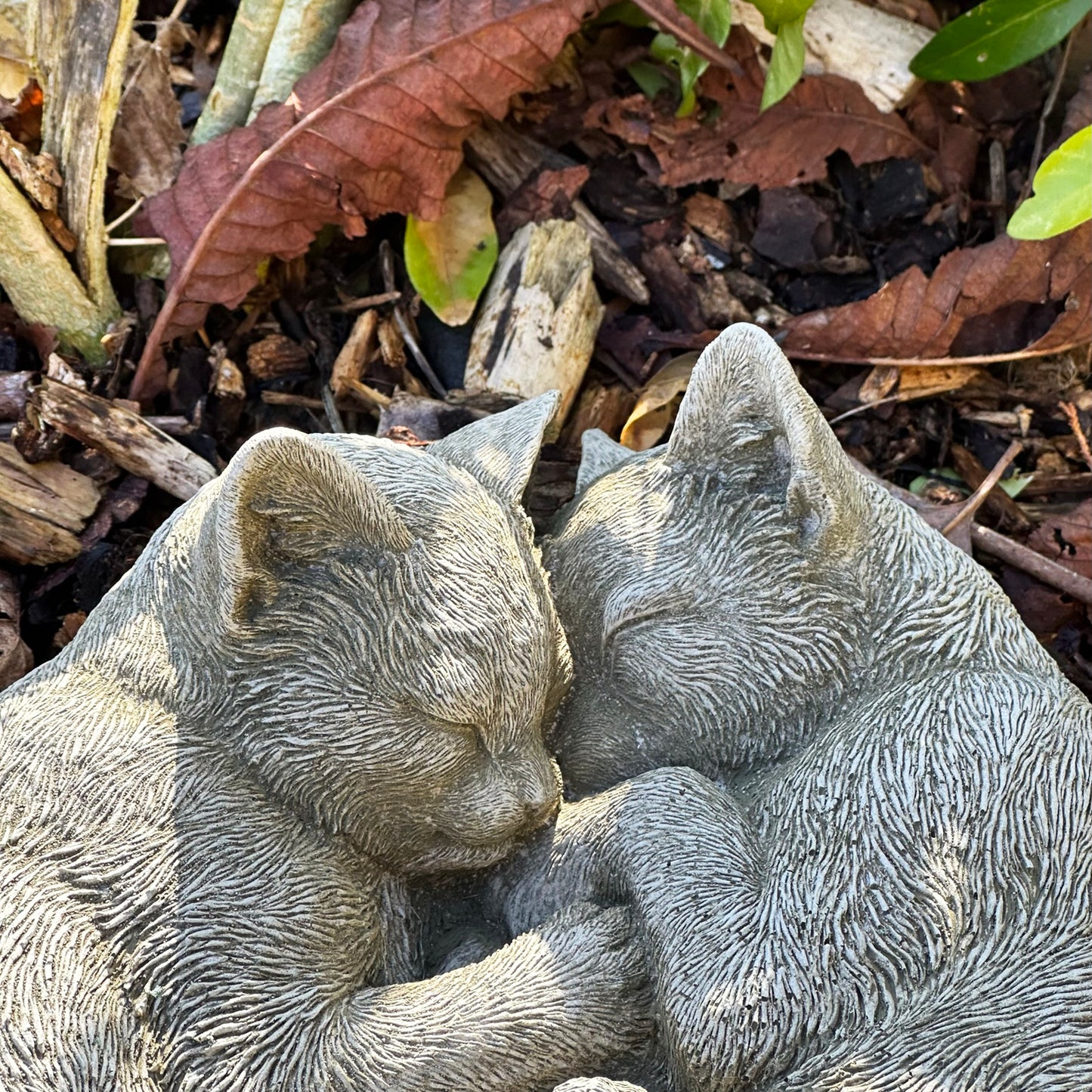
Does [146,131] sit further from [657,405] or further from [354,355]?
[657,405]

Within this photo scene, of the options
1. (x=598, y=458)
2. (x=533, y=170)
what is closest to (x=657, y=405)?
(x=598, y=458)

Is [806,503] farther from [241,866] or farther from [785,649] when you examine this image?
[241,866]

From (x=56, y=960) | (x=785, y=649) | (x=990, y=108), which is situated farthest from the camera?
(x=990, y=108)

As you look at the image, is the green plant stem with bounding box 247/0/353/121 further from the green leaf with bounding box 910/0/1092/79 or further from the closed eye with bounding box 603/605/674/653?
the closed eye with bounding box 603/605/674/653

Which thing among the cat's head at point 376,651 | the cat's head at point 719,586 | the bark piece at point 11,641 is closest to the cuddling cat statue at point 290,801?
the cat's head at point 376,651

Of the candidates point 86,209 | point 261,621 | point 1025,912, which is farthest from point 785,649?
point 86,209

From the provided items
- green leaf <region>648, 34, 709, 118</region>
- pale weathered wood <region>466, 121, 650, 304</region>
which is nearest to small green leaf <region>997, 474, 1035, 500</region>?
pale weathered wood <region>466, 121, 650, 304</region>
